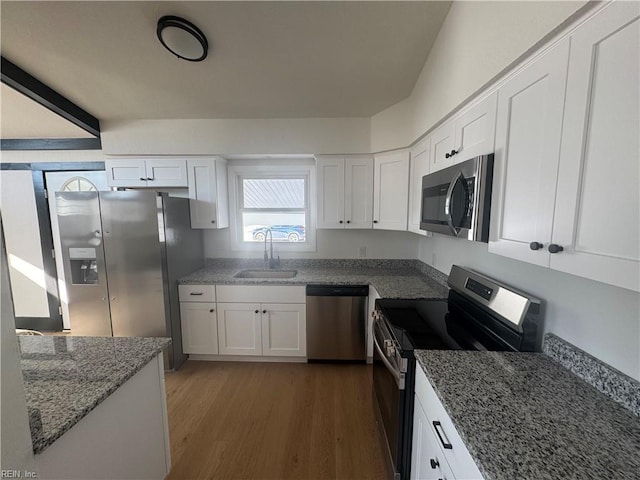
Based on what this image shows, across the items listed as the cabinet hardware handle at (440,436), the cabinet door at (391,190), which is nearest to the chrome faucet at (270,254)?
the cabinet door at (391,190)

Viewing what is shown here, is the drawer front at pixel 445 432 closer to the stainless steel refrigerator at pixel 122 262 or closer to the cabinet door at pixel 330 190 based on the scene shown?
the cabinet door at pixel 330 190

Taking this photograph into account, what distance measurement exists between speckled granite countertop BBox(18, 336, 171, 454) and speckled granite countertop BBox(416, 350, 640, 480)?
49.1 inches

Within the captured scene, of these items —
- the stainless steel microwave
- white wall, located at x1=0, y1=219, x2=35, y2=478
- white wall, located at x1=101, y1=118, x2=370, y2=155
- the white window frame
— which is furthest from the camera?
the white window frame

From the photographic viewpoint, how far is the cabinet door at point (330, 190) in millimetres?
2686

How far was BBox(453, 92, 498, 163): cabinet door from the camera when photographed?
1.12 meters

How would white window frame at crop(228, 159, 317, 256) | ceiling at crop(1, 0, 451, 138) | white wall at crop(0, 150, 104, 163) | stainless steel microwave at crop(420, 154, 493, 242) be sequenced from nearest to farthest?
stainless steel microwave at crop(420, 154, 493, 242), ceiling at crop(1, 0, 451, 138), white wall at crop(0, 150, 104, 163), white window frame at crop(228, 159, 317, 256)

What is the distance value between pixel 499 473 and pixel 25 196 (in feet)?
15.6

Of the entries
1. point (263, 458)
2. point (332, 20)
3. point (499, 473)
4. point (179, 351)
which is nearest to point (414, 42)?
point (332, 20)

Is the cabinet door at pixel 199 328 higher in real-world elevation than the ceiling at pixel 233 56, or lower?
lower

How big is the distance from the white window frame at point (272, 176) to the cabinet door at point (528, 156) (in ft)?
7.08

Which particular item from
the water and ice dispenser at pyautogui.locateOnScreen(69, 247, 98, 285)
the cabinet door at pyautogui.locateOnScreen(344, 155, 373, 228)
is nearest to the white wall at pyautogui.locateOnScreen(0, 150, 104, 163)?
the water and ice dispenser at pyautogui.locateOnScreen(69, 247, 98, 285)

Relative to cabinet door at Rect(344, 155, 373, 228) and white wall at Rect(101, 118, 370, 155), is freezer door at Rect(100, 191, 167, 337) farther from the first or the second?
cabinet door at Rect(344, 155, 373, 228)

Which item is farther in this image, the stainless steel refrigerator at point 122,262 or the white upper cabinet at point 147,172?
the white upper cabinet at point 147,172

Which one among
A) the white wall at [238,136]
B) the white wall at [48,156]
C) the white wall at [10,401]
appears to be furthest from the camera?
the white wall at [48,156]
